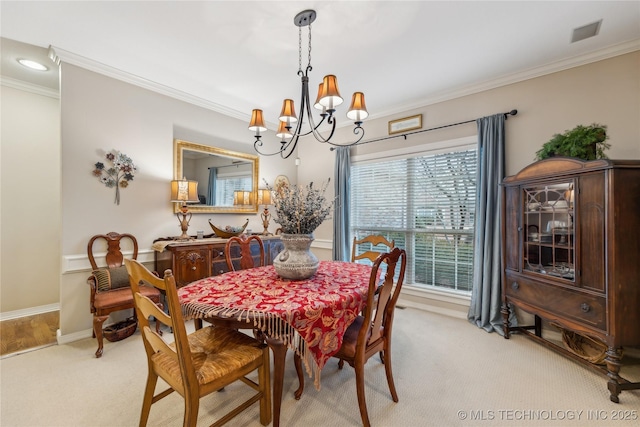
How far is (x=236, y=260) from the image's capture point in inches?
Result: 138

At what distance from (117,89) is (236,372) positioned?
3.20 m

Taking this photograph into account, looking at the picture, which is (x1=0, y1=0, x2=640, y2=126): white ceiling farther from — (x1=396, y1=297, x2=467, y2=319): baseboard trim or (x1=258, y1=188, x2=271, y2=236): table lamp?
(x1=396, y1=297, x2=467, y2=319): baseboard trim

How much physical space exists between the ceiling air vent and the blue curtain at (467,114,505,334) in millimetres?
816

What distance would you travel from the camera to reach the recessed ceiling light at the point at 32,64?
276 centimetres

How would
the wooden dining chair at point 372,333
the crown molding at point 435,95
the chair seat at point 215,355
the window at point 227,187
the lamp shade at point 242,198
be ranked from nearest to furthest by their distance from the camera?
the chair seat at point 215,355 < the wooden dining chair at point 372,333 < the crown molding at point 435,95 < the window at point 227,187 < the lamp shade at point 242,198

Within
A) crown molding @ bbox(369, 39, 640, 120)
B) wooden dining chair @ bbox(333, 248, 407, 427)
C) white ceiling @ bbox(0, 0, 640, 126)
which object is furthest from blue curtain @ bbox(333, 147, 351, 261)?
wooden dining chair @ bbox(333, 248, 407, 427)

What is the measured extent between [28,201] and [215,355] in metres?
3.53

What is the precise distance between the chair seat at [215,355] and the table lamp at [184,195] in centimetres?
186

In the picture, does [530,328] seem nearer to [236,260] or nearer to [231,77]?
[236,260]

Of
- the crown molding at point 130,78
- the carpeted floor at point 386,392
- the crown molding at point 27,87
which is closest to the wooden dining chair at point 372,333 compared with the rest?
the carpeted floor at point 386,392

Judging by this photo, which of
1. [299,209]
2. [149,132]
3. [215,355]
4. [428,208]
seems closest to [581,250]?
[428,208]

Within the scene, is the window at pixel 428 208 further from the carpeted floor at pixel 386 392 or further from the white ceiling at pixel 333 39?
the carpeted floor at pixel 386 392

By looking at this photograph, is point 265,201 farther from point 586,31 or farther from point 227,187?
point 586,31

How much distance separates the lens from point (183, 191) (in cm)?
323
